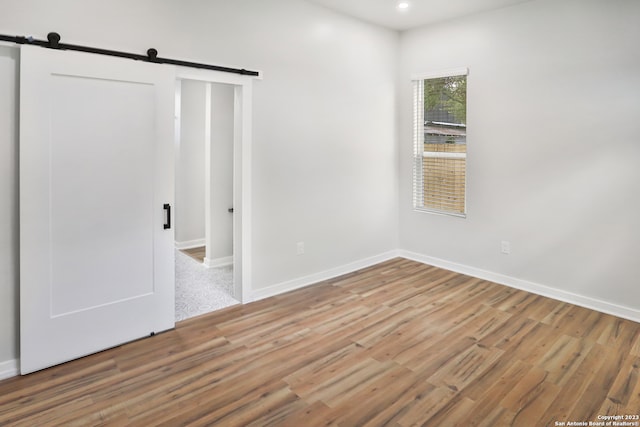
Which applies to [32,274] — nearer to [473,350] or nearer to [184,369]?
[184,369]

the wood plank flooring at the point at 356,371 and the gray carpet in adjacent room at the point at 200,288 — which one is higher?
the gray carpet in adjacent room at the point at 200,288

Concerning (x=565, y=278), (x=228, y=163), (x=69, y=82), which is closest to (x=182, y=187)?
(x=228, y=163)

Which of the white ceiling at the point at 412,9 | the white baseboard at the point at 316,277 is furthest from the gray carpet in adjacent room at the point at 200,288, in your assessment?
the white ceiling at the point at 412,9

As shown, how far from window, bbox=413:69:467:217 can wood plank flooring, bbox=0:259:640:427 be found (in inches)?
58.1

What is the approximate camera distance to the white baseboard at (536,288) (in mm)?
3506

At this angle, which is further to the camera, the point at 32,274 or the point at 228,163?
the point at 228,163

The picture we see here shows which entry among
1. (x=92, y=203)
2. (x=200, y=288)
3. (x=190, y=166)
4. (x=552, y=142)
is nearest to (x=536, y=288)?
(x=552, y=142)

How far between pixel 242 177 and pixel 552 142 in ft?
9.65

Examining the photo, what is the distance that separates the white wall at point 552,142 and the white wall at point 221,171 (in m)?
2.47

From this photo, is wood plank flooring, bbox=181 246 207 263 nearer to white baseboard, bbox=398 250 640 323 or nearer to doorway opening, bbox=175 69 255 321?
doorway opening, bbox=175 69 255 321

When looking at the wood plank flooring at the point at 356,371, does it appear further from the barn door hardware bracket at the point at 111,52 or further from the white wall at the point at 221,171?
the barn door hardware bracket at the point at 111,52

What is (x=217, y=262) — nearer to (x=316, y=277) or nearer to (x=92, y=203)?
(x=316, y=277)

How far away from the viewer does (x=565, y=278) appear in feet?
12.6

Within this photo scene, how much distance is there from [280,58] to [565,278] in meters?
3.43
